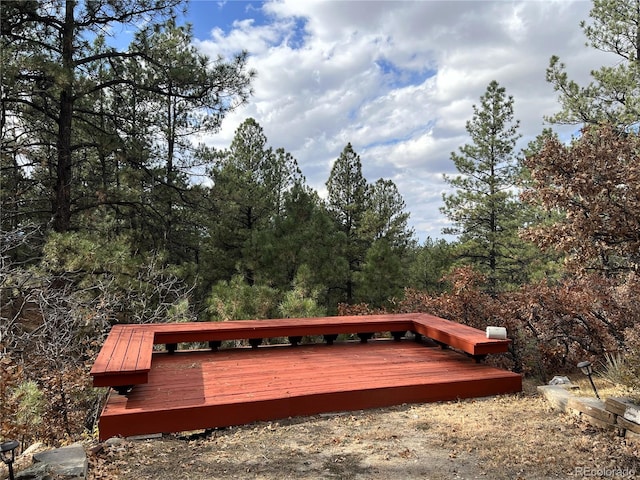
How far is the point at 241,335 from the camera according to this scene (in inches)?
210

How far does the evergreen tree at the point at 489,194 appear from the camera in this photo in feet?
48.5

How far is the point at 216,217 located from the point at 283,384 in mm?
6904

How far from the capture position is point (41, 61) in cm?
675

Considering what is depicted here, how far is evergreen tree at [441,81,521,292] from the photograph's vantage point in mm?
14797

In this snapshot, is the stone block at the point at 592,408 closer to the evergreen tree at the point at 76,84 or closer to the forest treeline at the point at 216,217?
the forest treeline at the point at 216,217

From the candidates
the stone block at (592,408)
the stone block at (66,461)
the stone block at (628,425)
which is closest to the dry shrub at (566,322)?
the stone block at (592,408)

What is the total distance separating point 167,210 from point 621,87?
11.4 m

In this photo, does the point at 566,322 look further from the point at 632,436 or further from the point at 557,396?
the point at 632,436

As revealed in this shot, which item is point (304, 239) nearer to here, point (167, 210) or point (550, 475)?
point (167, 210)

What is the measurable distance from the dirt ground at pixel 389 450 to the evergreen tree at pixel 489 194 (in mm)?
11703

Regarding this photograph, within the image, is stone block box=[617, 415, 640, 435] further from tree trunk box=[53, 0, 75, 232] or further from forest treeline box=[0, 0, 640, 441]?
tree trunk box=[53, 0, 75, 232]

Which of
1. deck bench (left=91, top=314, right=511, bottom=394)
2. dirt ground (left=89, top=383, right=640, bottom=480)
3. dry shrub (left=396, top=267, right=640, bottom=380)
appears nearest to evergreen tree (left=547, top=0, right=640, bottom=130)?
dry shrub (left=396, top=267, right=640, bottom=380)

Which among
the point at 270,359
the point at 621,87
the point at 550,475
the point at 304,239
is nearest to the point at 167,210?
the point at 304,239

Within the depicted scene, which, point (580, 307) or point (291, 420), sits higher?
point (580, 307)
